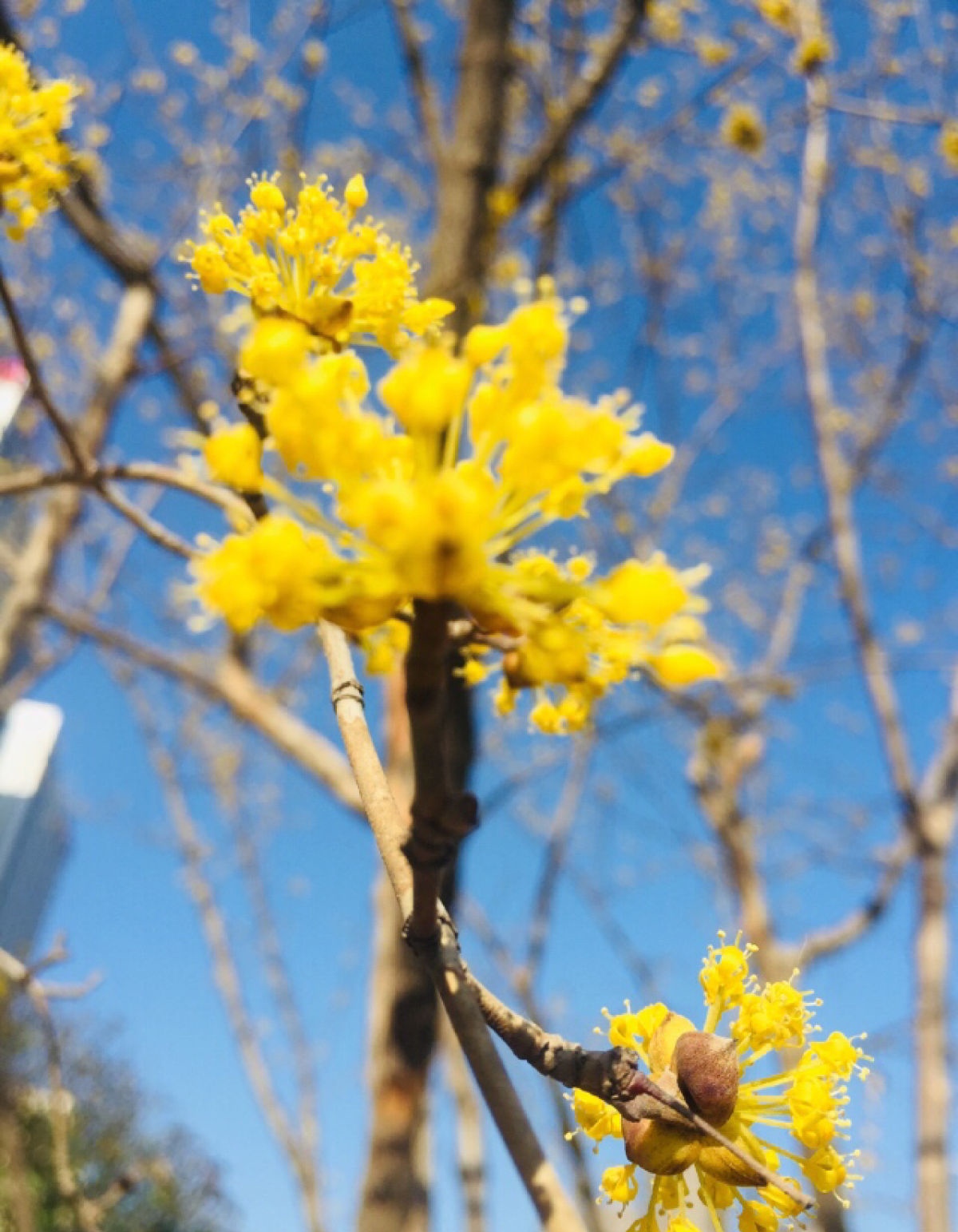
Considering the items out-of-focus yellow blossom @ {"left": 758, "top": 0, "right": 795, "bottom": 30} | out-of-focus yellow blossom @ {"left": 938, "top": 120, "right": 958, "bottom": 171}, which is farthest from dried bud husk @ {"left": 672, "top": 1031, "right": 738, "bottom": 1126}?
out-of-focus yellow blossom @ {"left": 758, "top": 0, "right": 795, "bottom": 30}

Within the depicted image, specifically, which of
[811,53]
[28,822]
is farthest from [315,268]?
[28,822]

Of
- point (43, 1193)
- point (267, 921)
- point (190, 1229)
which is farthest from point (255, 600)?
point (190, 1229)

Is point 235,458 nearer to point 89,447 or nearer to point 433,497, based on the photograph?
point 433,497

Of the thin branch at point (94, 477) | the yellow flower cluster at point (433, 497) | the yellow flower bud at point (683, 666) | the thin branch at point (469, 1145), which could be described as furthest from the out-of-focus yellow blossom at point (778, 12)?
the thin branch at point (469, 1145)

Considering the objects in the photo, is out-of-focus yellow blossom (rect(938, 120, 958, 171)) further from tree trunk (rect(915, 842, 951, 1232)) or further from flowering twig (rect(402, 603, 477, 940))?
flowering twig (rect(402, 603, 477, 940))

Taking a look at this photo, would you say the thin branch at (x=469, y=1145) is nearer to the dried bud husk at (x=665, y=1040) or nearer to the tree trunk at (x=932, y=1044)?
the tree trunk at (x=932, y=1044)

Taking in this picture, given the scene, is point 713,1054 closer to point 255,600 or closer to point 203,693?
point 255,600
